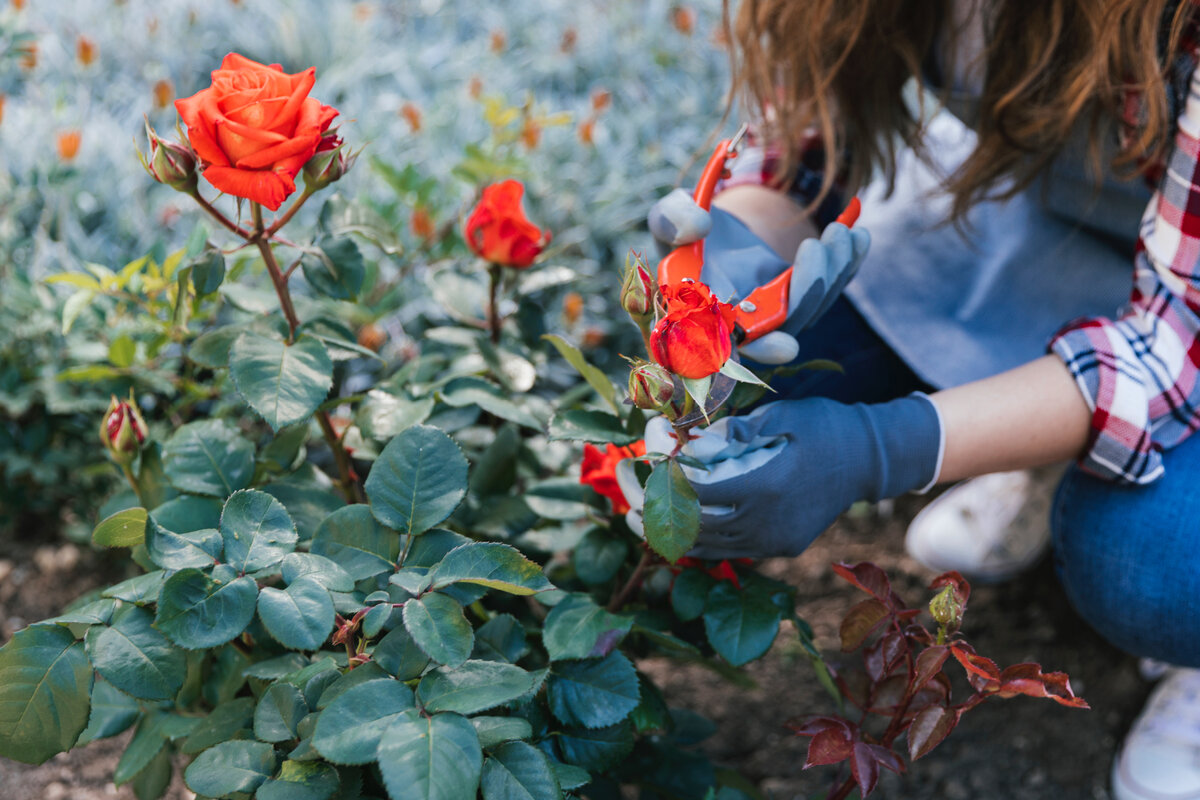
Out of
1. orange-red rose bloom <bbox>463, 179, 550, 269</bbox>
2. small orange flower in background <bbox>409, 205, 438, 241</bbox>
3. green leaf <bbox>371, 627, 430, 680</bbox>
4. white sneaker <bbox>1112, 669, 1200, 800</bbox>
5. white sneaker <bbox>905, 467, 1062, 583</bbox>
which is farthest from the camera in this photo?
white sneaker <bbox>905, 467, 1062, 583</bbox>

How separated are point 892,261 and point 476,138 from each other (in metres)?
0.99

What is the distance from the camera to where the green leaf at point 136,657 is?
0.61 metres

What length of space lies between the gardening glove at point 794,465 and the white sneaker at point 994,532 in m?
0.64

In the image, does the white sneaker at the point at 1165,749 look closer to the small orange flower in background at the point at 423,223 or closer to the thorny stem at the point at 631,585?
the thorny stem at the point at 631,585

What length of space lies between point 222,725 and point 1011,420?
0.77m

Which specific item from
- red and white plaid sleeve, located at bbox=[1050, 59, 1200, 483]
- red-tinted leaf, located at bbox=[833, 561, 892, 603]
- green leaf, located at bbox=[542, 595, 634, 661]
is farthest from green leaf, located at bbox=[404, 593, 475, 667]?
red and white plaid sleeve, located at bbox=[1050, 59, 1200, 483]

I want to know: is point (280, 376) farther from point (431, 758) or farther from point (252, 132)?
point (431, 758)

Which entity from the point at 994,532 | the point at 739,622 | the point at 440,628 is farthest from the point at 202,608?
the point at 994,532

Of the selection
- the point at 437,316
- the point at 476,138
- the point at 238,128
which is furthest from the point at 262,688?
the point at 476,138

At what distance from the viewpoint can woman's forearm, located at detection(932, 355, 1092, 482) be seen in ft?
2.94

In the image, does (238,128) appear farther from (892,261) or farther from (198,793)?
(892,261)

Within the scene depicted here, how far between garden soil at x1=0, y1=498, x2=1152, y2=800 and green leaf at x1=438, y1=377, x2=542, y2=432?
35 centimetres

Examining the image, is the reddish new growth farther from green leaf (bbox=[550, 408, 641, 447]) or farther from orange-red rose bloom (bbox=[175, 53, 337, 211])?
orange-red rose bloom (bbox=[175, 53, 337, 211])

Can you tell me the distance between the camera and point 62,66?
219 centimetres
